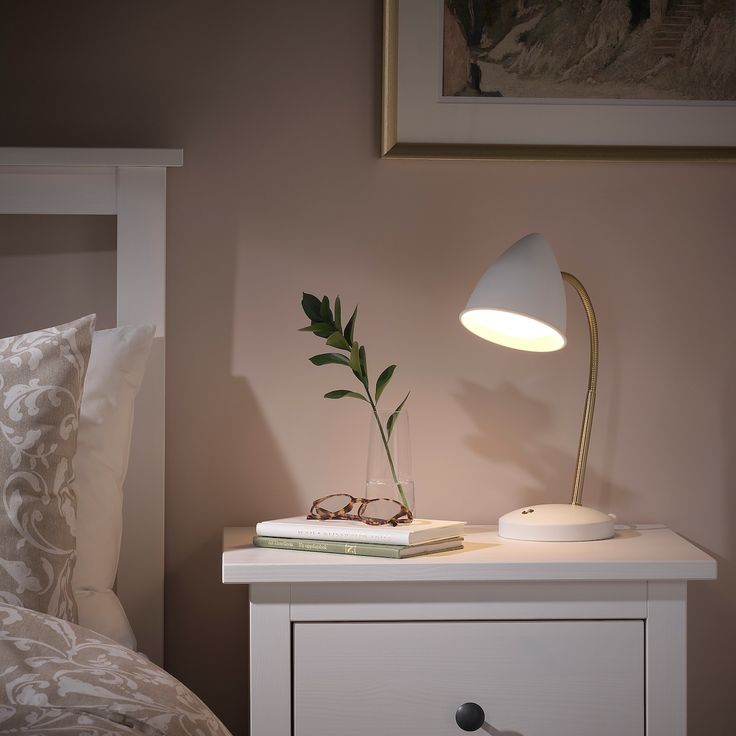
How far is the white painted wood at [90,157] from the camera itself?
1593 millimetres

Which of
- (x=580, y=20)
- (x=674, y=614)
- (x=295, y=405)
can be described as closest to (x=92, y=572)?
(x=295, y=405)

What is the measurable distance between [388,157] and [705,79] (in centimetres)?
62

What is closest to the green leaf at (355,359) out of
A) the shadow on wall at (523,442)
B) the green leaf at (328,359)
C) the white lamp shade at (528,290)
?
the green leaf at (328,359)

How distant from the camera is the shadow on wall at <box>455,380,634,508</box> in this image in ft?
5.58

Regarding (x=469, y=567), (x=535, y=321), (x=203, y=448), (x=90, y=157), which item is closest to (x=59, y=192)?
(x=90, y=157)

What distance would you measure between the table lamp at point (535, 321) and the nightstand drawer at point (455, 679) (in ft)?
0.65

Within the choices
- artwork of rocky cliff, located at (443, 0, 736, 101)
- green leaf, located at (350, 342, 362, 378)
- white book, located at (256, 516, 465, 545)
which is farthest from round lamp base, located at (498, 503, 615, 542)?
artwork of rocky cliff, located at (443, 0, 736, 101)

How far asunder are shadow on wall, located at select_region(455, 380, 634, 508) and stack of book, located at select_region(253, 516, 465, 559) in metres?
0.33

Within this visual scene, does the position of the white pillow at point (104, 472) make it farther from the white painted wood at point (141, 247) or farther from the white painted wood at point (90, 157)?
the white painted wood at point (90, 157)

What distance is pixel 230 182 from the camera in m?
1.68

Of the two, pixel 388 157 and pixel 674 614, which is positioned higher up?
pixel 388 157

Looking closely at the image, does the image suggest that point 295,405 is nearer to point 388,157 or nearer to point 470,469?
point 470,469

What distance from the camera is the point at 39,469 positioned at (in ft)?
3.95

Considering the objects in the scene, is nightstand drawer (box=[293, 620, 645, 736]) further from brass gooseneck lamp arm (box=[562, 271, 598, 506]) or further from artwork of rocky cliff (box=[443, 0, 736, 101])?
artwork of rocky cliff (box=[443, 0, 736, 101])
